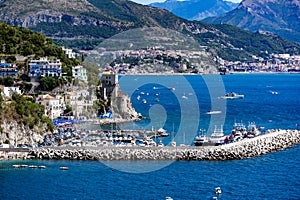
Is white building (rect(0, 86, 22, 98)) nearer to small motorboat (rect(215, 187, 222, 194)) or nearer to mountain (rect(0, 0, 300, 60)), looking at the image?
small motorboat (rect(215, 187, 222, 194))

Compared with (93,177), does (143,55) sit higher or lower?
higher

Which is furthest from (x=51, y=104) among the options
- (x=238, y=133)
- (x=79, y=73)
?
(x=238, y=133)

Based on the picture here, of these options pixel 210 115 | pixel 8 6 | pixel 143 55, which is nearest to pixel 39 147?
pixel 210 115

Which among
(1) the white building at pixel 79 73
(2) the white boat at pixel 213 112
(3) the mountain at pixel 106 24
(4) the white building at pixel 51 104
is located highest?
(3) the mountain at pixel 106 24

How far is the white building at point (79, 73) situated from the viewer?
46169mm

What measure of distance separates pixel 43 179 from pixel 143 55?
317 feet

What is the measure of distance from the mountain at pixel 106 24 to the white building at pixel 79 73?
74.4 metres

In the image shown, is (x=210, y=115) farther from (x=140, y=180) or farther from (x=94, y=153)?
(x=140, y=180)

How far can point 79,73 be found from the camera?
4675 centimetres

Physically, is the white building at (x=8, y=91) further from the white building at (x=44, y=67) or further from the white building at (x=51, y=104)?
the white building at (x=44, y=67)

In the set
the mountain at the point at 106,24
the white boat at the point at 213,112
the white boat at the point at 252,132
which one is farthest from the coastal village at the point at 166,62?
the white boat at the point at 252,132

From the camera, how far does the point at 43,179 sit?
87.4 ft

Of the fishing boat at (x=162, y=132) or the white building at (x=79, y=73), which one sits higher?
the white building at (x=79, y=73)

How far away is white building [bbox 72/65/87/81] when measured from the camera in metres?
46.2
